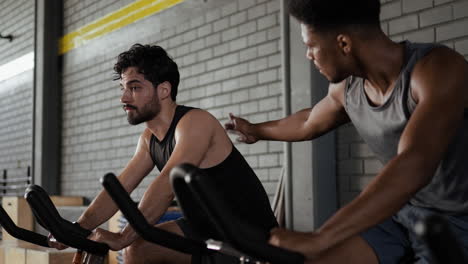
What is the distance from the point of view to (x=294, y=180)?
13.4 ft

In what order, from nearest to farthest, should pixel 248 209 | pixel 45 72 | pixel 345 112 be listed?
pixel 345 112
pixel 248 209
pixel 45 72

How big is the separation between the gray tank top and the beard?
1.26m

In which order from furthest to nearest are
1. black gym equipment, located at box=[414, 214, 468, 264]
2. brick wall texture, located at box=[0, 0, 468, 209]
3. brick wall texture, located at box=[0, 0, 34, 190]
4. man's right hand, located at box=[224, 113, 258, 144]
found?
1. brick wall texture, located at box=[0, 0, 34, 190]
2. brick wall texture, located at box=[0, 0, 468, 209]
3. man's right hand, located at box=[224, 113, 258, 144]
4. black gym equipment, located at box=[414, 214, 468, 264]

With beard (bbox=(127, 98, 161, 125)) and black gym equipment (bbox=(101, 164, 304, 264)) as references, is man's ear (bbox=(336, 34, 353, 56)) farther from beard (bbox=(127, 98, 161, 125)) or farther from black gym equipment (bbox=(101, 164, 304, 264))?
beard (bbox=(127, 98, 161, 125))

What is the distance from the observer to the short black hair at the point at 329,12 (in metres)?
1.29

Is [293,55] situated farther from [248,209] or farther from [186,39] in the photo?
[248,209]

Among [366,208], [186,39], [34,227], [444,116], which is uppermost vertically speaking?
[186,39]

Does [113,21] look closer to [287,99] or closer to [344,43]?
[287,99]

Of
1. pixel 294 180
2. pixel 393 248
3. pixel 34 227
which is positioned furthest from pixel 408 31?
pixel 34 227

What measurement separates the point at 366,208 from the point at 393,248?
0.45m

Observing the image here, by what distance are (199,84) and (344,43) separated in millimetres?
3987

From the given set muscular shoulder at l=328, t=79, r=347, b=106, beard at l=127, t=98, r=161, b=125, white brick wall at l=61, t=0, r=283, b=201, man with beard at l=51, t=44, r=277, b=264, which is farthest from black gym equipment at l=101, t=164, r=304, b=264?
white brick wall at l=61, t=0, r=283, b=201

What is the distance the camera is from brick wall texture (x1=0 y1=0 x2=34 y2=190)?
26.2 ft

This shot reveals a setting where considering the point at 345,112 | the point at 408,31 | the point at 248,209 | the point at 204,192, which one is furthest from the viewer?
the point at 408,31
